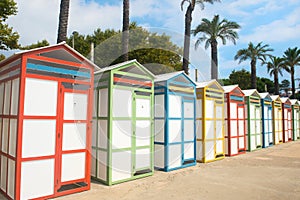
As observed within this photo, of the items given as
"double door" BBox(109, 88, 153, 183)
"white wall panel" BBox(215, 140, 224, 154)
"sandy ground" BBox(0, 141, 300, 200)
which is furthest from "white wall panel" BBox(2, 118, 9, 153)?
"white wall panel" BBox(215, 140, 224, 154)

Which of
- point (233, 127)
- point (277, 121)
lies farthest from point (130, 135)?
point (277, 121)

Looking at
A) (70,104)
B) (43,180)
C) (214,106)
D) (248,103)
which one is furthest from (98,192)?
(248,103)

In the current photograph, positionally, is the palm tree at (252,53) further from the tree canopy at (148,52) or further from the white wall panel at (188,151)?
the white wall panel at (188,151)

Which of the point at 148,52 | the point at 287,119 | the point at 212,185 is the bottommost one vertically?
the point at 212,185

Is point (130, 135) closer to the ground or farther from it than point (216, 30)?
closer to the ground

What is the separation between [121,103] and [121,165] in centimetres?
161

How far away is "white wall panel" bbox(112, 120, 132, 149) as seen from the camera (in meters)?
6.35

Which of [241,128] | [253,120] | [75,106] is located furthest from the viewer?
[253,120]

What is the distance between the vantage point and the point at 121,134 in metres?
6.52

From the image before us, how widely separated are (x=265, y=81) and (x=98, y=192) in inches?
1949

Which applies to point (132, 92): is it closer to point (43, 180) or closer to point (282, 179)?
point (43, 180)

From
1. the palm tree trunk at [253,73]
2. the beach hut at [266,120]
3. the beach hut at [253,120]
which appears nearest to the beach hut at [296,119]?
the beach hut at [266,120]

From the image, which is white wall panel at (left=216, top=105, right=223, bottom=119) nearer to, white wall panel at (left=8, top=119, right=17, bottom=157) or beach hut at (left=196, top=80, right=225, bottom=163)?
beach hut at (left=196, top=80, right=225, bottom=163)

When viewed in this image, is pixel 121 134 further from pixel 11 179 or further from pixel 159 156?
pixel 11 179
